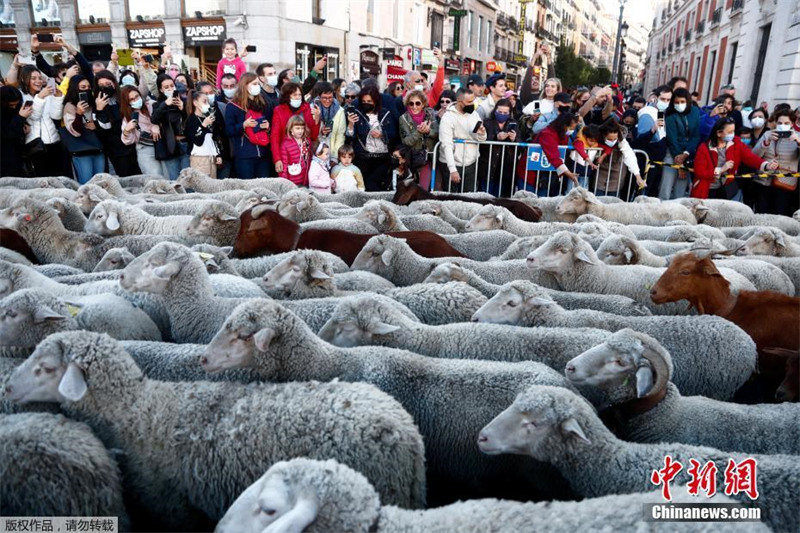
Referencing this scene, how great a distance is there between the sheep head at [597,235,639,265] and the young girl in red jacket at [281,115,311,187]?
14.7 feet

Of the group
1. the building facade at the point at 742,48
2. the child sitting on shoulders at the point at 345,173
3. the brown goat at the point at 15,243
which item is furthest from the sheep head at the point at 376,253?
the building facade at the point at 742,48

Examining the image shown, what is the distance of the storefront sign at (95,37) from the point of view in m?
25.4

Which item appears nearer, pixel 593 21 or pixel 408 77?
pixel 408 77

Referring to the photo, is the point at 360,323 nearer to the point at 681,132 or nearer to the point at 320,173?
the point at 320,173

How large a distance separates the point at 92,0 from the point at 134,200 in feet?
81.1

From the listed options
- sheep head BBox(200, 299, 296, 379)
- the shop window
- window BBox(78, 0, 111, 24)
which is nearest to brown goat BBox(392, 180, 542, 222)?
sheep head BBox(200, 299, 296, 379)

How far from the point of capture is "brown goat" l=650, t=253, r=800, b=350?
3521 millimetres

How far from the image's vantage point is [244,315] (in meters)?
2.74

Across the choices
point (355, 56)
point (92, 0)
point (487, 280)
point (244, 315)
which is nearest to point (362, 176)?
point (487, 280)

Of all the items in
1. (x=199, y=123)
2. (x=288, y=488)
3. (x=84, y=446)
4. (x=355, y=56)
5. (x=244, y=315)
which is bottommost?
(x=84, y=446)

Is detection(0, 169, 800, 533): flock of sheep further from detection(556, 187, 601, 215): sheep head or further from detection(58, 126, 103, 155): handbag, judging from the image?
detection(58, 126, 103, 155): handbag

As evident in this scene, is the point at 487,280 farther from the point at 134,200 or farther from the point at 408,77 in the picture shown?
the point at 408,77

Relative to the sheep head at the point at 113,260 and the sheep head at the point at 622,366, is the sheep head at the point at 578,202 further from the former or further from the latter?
the sheep head at the point at 113,260

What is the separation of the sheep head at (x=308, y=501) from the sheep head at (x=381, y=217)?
13.3 feet
